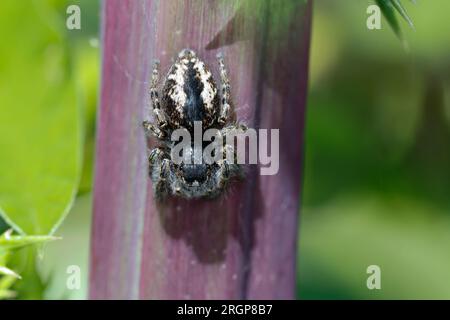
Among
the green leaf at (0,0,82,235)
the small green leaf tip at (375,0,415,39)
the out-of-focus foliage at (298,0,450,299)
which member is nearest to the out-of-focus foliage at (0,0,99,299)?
the green leaf at (0,0,82,235)

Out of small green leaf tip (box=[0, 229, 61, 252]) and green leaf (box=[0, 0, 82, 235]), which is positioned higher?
green leaf (box=[0, 0, 82, 235])

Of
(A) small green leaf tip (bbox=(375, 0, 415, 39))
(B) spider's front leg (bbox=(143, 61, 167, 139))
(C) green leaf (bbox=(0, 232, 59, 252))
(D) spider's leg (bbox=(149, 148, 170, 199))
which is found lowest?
(C) green leaf (bbox=(0, 232, 59, 252))

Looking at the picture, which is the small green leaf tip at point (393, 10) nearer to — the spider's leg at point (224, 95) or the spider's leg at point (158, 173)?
the spider's leg at point (224, 95)

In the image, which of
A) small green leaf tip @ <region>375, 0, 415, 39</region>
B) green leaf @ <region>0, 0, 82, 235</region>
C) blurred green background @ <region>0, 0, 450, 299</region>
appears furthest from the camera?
blurred green background @ <region>0, 0, 450, 299</region>

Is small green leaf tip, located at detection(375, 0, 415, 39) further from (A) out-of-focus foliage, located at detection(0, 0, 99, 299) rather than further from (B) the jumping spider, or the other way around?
(A) out-of-focus foliage, located at detection(0, 0, 99, 299)

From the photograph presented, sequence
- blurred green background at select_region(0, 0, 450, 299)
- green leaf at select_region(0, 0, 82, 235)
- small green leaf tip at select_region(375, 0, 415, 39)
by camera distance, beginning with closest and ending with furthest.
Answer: small green leaf tip at select_region(375, 0, 415, 39) → green leaf at select_region(0, 0, 82, 235) → blurred green background at select_region(0, 0, 450, 299)

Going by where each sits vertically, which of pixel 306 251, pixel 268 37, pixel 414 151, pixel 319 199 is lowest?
pixel 306 251
